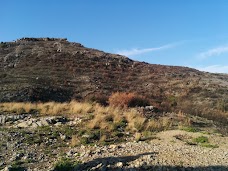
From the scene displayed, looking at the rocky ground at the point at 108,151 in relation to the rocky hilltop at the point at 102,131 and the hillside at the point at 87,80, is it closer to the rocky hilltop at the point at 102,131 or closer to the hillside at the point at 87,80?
the rocky hilltop at the point at 102,131

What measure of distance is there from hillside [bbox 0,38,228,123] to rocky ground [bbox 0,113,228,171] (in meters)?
10.1

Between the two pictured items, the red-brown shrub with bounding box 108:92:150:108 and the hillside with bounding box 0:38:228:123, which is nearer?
the red-brown shrub with bounding box 108:92:150:108

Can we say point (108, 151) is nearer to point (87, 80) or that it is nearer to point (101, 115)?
point (101, 115)

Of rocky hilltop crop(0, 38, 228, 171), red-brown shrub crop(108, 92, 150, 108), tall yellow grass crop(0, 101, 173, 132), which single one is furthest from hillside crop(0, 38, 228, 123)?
tall yellow grass crop(0, 101, 173, 132)

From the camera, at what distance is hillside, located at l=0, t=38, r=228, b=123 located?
105 feet

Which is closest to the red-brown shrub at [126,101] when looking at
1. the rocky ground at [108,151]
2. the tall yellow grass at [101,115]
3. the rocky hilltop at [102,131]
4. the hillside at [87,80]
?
the rocky hilltop at [102,131]

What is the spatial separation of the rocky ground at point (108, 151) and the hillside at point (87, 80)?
10072 mm

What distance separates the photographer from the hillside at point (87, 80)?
3186 cm

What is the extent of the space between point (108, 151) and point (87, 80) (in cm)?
2859

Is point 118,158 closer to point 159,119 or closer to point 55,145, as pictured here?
point 55,145

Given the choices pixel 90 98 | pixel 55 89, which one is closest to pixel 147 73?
pixel 55 89

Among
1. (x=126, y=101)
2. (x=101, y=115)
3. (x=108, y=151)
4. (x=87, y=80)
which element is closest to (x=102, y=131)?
(x=101, y=115)

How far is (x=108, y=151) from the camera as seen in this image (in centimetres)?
1301

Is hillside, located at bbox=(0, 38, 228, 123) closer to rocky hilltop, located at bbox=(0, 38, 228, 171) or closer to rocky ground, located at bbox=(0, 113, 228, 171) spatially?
rocky hilltop, located at bbox=(0, 38, 228, 171)
